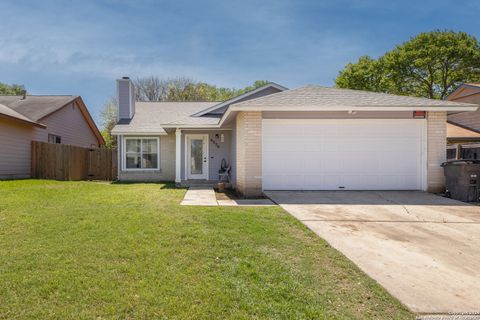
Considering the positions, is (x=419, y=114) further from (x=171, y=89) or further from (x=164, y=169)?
(x=171, y=89)

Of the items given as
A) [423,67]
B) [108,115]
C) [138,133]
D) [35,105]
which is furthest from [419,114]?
[108,115]

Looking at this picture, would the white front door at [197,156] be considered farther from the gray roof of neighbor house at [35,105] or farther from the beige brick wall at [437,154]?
the beige brick wall at [437,154]

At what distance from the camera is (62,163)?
14422 millimetres

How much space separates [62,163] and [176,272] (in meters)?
13.7

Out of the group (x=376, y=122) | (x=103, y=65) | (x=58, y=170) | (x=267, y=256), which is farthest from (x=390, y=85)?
(x=267, y=256)

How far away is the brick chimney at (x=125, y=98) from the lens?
16.3 m

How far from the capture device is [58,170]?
14289 mm

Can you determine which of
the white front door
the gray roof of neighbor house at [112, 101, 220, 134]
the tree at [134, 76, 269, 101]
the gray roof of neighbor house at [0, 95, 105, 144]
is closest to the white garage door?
the gray roof of neighbor house at [112, 101, 220, 134]

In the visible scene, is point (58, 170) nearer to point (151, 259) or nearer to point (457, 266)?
point (151, 259)

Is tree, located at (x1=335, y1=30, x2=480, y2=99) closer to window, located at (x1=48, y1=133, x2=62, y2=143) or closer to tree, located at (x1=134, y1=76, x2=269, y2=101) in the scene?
tree, located at (x1=134, y1=76, x2=269, y2=101)

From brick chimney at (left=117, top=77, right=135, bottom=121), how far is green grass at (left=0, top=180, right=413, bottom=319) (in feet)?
37.0

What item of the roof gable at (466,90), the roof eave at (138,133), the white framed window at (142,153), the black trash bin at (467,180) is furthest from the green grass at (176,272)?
the roof gable at (466,90)

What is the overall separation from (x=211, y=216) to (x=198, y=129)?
8111 mm

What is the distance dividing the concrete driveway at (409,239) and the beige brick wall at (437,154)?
924 millimetres
